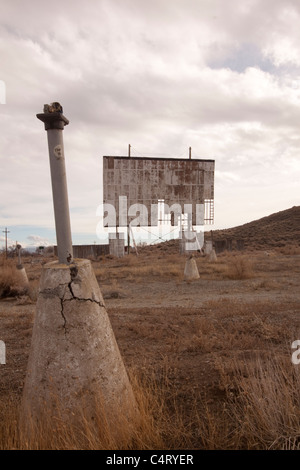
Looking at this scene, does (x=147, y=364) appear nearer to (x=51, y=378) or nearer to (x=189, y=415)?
(x=189, y=415)

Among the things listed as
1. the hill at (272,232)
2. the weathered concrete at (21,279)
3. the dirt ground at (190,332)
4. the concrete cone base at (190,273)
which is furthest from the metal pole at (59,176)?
the hill at (272,232)

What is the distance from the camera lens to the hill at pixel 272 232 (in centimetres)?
4145

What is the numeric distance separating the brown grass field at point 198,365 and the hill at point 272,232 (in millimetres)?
31177

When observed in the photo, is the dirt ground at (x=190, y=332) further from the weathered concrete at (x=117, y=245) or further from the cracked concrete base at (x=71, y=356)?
the weathered concrete at (x=117, y=245)

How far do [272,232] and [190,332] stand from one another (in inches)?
1851

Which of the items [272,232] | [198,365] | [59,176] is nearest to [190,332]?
[198,365]

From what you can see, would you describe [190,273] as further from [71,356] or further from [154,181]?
[154,181]

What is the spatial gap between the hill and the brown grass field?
102 ft

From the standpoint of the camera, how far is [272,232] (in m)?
49.8

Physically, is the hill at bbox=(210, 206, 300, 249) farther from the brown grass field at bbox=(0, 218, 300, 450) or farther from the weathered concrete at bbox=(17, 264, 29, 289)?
the brown grass field at bbox=(0, 218, 300, 450)

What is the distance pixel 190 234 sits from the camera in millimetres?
28156

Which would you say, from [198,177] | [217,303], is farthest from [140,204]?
[217,303]

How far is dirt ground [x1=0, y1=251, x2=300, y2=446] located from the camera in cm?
386
